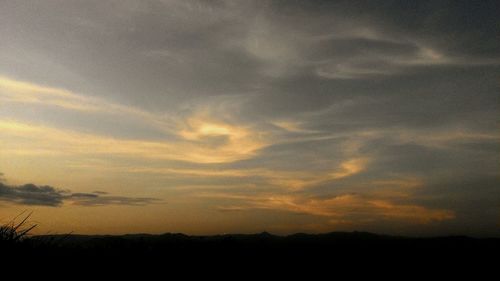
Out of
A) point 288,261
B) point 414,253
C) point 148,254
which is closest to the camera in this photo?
point 148,254

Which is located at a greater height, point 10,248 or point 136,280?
point 10,248

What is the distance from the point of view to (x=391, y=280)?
10.7 metres

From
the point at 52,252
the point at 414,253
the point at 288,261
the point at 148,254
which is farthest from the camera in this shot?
the point at 414,253

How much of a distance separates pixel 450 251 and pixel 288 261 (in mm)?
6440

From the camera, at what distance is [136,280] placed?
8641 mm

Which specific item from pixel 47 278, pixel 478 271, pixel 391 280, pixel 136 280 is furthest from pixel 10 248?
pixel 478 271

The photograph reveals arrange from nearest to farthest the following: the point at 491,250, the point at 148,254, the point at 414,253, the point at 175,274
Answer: the point at 175,274
the point at 148,254
the point at 414,253
the point at 491,250

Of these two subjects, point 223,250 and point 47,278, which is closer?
point 47,278

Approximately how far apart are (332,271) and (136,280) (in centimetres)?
476

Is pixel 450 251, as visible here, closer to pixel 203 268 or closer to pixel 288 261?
pixel 288 261

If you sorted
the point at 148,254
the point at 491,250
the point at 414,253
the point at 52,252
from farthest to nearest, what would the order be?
the point at 491,250
the point at 414,253
the point at 148,254
the point at 52,252

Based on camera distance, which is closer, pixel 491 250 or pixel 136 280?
pixel 136 280

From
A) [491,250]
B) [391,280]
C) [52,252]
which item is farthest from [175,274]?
[491,250]

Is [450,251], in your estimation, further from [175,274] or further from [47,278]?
[47,278]
